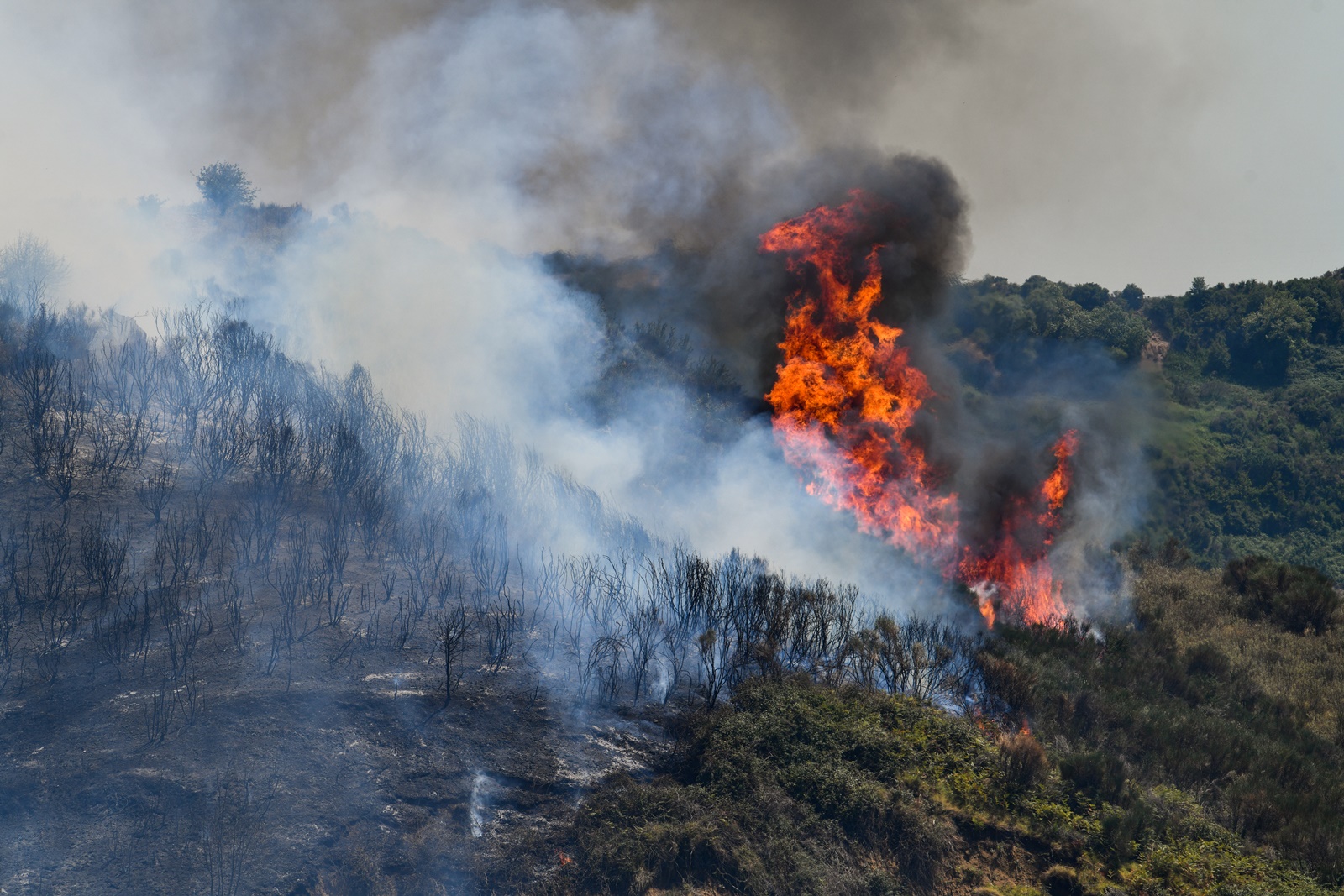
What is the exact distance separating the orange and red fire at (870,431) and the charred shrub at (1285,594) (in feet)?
21.0

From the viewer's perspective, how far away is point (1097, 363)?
55.5 metres

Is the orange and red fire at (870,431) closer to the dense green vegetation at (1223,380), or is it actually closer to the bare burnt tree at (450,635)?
the bare burnt tree at (450,635)

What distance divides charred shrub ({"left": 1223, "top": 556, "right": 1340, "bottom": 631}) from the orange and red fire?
21.0 feet

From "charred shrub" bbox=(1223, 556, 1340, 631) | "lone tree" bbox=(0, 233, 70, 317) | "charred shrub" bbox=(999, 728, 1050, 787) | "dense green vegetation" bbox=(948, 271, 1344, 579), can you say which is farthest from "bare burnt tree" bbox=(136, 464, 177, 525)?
"dense green vegetation" bbox=(948, 271, 1344, 579)

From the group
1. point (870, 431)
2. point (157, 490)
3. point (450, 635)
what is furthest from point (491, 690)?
point (870, 431)

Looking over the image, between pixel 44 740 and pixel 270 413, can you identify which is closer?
pixel 44 740

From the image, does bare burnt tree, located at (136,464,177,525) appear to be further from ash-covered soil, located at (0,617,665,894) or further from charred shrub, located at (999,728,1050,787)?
charred shrub, located at (999,728,1050,787)

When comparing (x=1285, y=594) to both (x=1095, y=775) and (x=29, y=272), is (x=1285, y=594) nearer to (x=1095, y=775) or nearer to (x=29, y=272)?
(x=1095, y=775)

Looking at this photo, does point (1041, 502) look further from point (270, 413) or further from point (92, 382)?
point (92, 382)

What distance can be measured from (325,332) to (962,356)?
42244 millimetres

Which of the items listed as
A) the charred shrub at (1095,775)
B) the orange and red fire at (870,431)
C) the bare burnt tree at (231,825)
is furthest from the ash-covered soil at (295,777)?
the orange and red fire at (870,431)

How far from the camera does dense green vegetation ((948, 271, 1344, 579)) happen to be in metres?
44.1

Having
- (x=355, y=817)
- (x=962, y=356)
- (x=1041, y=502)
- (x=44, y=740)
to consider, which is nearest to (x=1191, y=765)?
(x=1041, y=502)

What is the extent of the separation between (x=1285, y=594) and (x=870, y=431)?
14.1 meters
